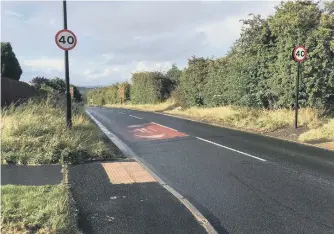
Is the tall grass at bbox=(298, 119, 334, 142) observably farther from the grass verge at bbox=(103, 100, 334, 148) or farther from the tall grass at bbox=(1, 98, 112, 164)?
the tall grass at bbox=(1, 98, 112, 164)

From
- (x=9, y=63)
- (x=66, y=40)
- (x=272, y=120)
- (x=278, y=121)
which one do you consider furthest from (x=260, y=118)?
(x=9, y=63)

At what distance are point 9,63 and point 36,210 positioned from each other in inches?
701

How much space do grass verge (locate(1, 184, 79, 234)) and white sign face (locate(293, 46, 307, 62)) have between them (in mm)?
12321

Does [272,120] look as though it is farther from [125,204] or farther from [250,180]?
[125,204]

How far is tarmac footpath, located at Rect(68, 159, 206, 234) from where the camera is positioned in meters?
5.67

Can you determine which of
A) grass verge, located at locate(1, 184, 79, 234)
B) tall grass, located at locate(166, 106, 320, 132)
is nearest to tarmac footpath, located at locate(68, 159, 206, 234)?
grass verge, located at locate(1, 184, 79, 234)

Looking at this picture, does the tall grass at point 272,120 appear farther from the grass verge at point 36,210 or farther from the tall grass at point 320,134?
the grass verge at point 36,210

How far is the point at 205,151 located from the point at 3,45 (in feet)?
44.5

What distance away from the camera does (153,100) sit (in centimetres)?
5025

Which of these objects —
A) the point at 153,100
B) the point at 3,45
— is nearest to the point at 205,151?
the point at 3,45

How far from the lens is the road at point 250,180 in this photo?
20.1ft

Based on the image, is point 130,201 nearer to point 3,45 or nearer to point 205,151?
point 205,151

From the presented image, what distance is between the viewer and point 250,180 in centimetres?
866

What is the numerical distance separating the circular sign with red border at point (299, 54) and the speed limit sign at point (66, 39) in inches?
352
